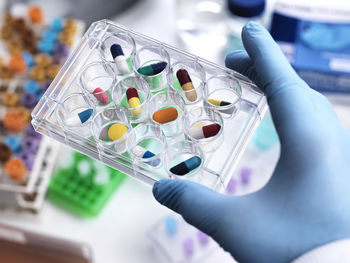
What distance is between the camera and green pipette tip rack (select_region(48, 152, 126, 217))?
113 centimetres

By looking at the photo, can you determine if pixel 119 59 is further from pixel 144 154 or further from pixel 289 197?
pixel 289 197

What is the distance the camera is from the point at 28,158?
42.6 inches

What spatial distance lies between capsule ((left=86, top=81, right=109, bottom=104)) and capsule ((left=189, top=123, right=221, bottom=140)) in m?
0.15

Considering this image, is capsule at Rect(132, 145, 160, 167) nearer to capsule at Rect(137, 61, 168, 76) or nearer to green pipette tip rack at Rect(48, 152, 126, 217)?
capsule at Rect(137, 61, 168, 76)

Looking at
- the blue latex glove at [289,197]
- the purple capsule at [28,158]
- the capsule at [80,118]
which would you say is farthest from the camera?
the purple capsule at [28,158]

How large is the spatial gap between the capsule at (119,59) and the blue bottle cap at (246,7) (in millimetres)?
429

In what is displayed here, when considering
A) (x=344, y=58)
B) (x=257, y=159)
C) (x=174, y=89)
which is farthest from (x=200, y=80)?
(x=344, y=58)

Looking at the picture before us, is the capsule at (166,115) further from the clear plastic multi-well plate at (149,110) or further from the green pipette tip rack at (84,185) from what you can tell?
the green pipette tip rack at (84,185)

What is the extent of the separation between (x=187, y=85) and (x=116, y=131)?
0.14 metres

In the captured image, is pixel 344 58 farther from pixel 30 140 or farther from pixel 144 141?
pixel 30 140

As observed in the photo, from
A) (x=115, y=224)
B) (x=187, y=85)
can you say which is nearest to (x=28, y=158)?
(x=115, y=224)

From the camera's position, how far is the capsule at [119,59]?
0.80m

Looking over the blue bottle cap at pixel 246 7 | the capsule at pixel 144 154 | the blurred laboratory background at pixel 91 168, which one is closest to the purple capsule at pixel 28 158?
the blurred laboratory background at pixel 91 168

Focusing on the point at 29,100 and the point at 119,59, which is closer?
the point at 119,59
